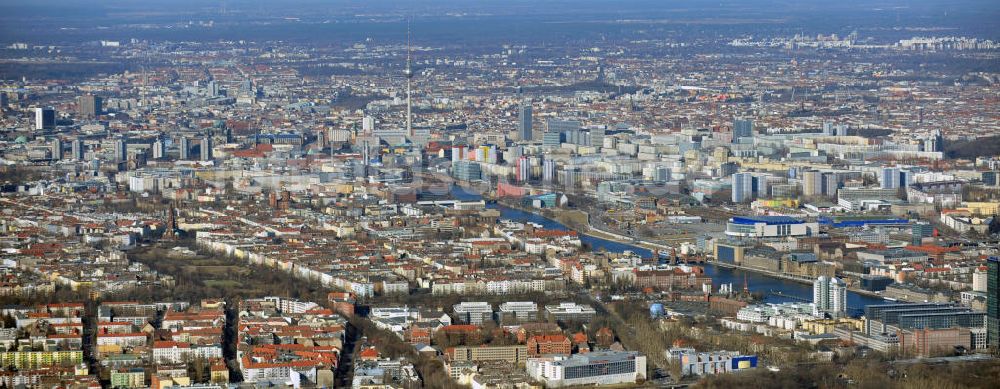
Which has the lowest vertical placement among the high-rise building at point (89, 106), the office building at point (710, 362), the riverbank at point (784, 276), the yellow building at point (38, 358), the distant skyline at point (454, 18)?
the riverbank at point (784, 276)

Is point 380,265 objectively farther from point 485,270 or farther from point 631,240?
point 631,240

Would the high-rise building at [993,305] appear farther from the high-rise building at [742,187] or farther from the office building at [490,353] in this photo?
the high-rise building at [742,187]

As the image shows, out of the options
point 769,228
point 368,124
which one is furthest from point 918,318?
point 368,124

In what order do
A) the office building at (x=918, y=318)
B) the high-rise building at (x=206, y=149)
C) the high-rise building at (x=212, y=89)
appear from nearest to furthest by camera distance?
the office building at (x=918, y=318) → the high-rise building at (x=206, y=149) → the high-rise building at (x=212, y=89)

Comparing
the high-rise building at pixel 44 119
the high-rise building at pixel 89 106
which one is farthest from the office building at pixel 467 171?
the high-rise building at pixel 89 106

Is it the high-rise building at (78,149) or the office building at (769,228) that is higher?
the high-rise building at (78,149)

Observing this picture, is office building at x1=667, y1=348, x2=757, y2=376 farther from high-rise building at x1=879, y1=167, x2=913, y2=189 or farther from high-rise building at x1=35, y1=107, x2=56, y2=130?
high-rise building at x1=35, y1=107, x2=56, y2=130

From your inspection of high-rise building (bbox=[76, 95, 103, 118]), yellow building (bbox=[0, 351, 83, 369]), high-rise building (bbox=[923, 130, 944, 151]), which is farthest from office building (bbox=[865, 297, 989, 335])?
high-rise building (bbox=[76, 95, 103, 118])

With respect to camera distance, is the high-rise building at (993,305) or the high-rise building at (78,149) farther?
the high-rise building at (78,149)
